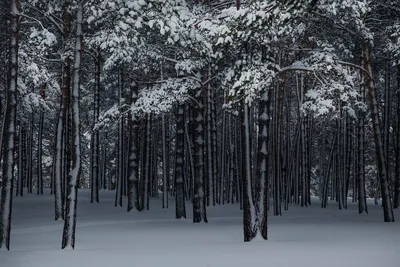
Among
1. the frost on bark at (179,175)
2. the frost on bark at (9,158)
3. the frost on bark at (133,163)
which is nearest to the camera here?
the frost on bark at (9,158)

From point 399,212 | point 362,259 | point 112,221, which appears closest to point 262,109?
point 362,259

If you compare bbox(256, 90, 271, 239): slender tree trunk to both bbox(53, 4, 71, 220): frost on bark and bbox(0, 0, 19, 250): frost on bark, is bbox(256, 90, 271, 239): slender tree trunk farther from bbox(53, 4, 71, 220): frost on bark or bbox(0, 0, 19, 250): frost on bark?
bbox(53, 4, 71, 220): frost on bark

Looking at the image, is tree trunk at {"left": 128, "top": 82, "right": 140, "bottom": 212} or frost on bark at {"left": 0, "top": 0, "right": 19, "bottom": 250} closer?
frost on bark at {"left": 0, "top": 0, "right": 19, "bottom": 250}

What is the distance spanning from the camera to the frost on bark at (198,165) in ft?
60.6

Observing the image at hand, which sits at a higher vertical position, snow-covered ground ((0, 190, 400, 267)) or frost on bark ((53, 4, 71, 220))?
frost on bark ((53, 4, 71, 220))

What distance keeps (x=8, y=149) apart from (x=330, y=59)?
8461mm

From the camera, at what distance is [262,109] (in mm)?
12688

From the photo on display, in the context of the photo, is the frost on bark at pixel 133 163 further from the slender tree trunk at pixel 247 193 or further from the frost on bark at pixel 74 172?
the frost on bark at pixel 74 172

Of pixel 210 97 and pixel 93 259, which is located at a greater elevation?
pixel 210 97

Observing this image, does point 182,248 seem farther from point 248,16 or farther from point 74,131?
point 248,16

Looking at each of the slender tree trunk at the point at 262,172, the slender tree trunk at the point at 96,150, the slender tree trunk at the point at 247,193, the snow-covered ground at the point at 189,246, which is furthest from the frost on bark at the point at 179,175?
the slender tree trunk at the point at 262,172

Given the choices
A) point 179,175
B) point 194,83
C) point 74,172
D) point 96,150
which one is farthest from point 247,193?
point 96,150

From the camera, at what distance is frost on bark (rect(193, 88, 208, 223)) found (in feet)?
60.6

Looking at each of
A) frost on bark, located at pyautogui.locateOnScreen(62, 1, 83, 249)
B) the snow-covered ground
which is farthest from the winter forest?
the snow-covered ground
